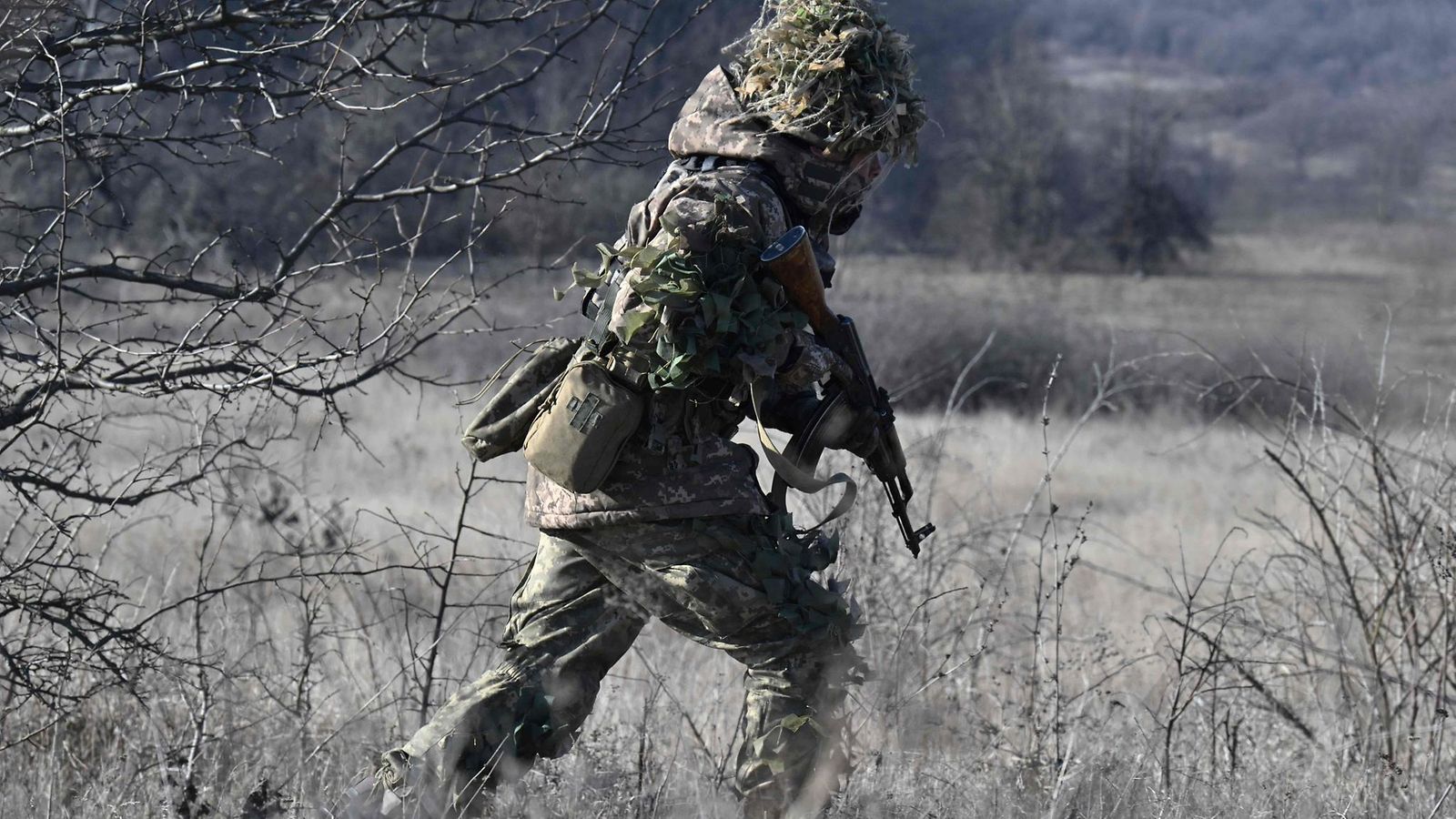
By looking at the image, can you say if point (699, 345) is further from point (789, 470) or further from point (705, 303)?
point (789, 470)

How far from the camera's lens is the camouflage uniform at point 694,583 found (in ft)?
9.33

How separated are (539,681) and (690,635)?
0.32 meters

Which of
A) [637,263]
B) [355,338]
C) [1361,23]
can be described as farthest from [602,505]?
[1361,23]

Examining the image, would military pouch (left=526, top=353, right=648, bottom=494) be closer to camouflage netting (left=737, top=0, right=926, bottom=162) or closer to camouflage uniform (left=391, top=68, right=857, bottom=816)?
camouflage uniform (left=391, top=68, right=857, bottom=816)

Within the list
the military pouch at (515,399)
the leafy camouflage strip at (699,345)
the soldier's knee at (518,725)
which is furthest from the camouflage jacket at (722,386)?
the soldier's knee at (518,725)

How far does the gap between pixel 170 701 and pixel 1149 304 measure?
31.4 metres

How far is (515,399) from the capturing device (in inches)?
120

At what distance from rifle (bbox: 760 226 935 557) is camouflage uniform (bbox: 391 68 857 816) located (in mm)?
69

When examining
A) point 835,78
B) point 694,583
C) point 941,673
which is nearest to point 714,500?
point 694,583

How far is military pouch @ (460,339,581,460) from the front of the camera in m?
3.03

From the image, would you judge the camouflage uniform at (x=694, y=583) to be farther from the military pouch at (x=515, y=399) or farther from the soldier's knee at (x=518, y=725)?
the military pouch at (x=515, y=399)

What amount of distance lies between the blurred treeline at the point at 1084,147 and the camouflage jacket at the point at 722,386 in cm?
59

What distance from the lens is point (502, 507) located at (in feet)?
27.0

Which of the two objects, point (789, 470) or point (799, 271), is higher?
point (799, 271)
